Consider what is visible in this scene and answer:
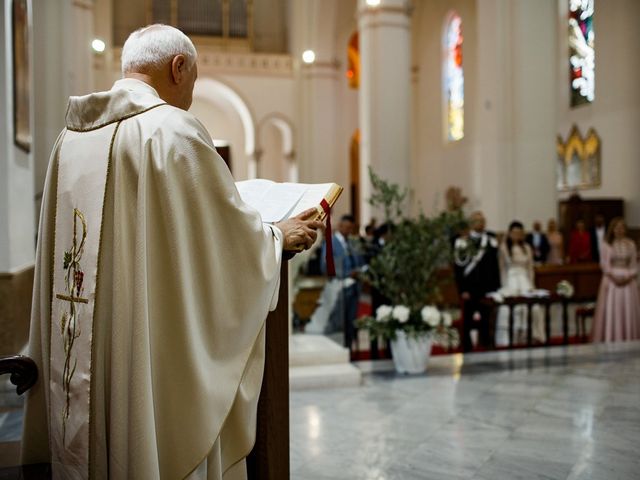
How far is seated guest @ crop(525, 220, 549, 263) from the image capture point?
1104 cm

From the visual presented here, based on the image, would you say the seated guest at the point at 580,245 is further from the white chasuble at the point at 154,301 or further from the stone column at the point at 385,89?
the white chasuble at the point at 154,301

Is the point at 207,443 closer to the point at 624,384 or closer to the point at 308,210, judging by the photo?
the point at 308,210

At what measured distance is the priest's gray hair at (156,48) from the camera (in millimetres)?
2125

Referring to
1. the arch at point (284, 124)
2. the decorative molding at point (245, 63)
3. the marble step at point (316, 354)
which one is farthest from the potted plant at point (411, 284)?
the decorative molding at point (245, 63)

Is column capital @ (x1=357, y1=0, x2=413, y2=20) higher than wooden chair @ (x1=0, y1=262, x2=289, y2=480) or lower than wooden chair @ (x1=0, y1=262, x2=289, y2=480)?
higher

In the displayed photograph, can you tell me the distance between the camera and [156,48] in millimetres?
2133

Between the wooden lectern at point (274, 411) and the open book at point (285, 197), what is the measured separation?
181mm

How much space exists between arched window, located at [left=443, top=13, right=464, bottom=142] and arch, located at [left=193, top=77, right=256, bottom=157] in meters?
5.99

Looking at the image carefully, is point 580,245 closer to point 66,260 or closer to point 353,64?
point 353,64

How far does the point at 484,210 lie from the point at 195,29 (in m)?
12.1

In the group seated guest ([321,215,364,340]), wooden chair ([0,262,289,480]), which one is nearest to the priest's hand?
wooden chair ([0,262,289,480])

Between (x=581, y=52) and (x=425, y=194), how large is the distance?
21.7 ft

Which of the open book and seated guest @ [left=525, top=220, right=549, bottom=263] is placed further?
seated guest @ [left=525, top=220, right=549, bottom=263]

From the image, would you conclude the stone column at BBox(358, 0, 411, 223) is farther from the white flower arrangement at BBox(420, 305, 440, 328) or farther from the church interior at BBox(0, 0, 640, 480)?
the white flower arrangement at BBox(420, 305, 440, 328)
